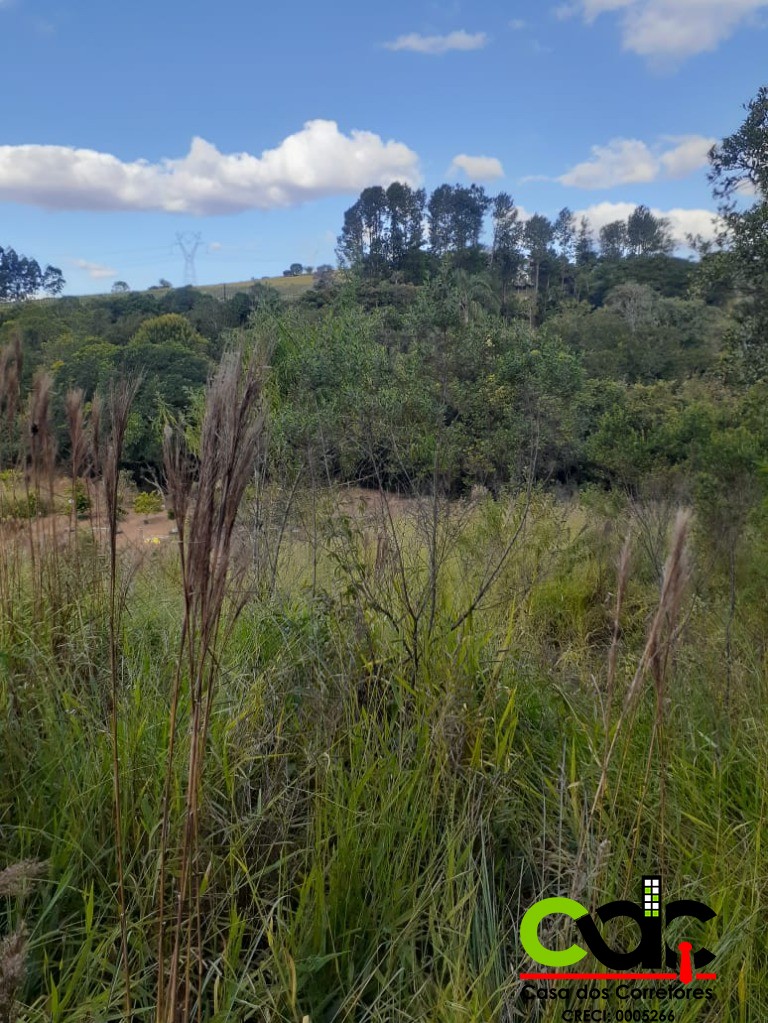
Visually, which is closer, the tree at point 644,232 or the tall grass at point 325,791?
the tall grass at point 325,791

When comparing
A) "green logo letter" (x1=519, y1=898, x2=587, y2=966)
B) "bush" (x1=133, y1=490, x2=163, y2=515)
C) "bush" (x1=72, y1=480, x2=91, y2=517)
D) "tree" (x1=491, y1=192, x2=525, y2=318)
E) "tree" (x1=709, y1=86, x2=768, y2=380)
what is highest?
"tree" (x1=491, y1=192, x2=525, y2=318)

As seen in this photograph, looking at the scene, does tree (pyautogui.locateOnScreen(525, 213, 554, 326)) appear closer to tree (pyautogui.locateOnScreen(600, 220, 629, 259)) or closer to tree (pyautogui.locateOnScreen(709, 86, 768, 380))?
tree (pyautogui.locateOnScreen(600, 220, 629, 259))

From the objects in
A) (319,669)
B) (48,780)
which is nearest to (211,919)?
(48,780)

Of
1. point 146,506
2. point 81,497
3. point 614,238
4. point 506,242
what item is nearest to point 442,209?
point 506,242

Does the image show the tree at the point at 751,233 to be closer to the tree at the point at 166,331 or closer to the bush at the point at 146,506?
the bush at the point at 146,506

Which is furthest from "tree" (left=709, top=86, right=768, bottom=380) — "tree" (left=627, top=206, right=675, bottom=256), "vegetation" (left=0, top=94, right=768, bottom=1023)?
"tree" (left=627, top=206, right=675, bottom=256)

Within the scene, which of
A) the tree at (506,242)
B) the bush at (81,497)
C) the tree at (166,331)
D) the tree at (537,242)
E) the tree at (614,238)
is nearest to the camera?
the bush at (81,497)

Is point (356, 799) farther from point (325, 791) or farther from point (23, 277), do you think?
point (23, 277)

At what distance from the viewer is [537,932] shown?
1.25 metres

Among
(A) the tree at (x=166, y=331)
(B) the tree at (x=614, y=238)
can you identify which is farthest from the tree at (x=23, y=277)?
(B) the tree at (x=614, y=238)

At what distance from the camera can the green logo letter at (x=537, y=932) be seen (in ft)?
Result: 3.66

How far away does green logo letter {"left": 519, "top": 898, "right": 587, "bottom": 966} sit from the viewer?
111 centimetres

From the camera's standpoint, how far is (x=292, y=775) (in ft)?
5.69

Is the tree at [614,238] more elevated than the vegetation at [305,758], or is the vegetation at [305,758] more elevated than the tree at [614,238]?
the tree at [614,238]
